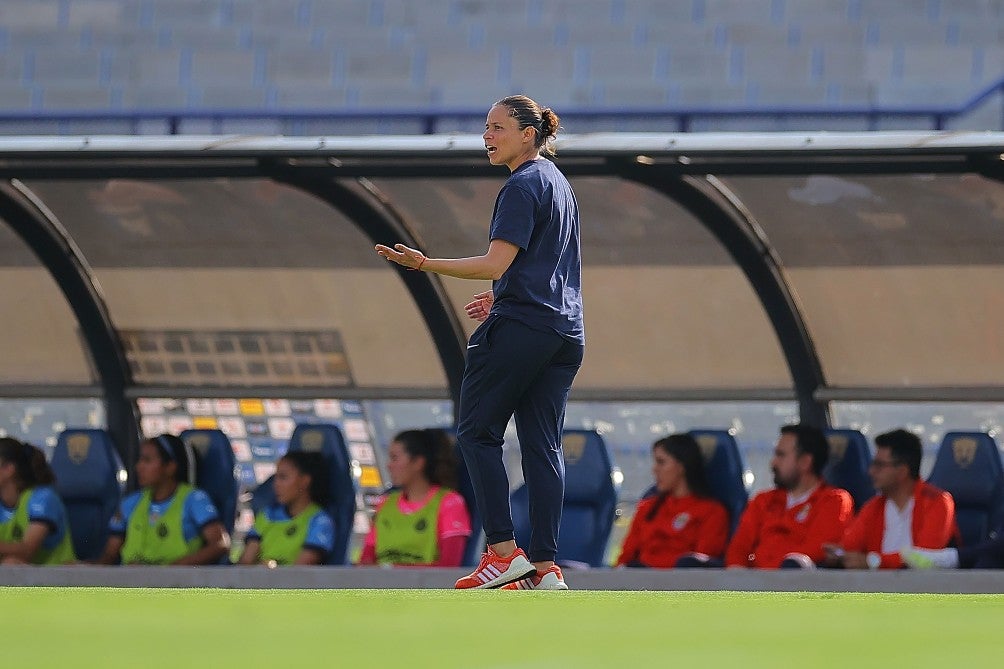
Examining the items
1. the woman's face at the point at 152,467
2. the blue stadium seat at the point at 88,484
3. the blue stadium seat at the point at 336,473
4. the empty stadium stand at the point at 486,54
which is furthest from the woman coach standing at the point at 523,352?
the empty stadium stand at the point at 486,54

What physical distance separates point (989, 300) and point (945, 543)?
4.72 feet

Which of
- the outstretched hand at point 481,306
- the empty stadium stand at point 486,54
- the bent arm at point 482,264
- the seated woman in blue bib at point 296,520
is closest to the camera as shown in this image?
the bent arm at point 482,264

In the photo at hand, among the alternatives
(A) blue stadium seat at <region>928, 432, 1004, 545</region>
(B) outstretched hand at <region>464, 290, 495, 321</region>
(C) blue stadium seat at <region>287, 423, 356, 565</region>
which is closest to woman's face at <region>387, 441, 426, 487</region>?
(C) blue stadium seat at <region>287, 423, 356, 565</region>

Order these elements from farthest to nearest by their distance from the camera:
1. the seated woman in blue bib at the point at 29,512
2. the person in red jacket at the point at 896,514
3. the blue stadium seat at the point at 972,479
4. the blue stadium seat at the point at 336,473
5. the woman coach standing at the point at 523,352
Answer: the seated woman in blue bib at the point at 29,512 → the blue stadium seat at the point at 336,473 → the blue stadium seat at the point at 972,479 → the person in red jacket at the point at 896,514 → the woman coach standing at the point at 523,352

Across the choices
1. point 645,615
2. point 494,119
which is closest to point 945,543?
point 494,119

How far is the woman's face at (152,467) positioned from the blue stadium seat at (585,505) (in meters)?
1.74

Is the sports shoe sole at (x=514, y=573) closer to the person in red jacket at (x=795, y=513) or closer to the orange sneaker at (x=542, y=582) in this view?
the orange sneaker at (x=542, y=582)

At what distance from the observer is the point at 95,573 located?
8.18 m

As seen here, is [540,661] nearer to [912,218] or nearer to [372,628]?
[372,628]

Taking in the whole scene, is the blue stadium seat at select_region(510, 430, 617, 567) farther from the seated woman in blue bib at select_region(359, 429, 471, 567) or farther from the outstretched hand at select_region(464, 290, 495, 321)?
the outstretched hand at select_region(464, 290, 495, 321)

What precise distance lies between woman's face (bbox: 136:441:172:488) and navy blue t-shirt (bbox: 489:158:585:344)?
13.4ft

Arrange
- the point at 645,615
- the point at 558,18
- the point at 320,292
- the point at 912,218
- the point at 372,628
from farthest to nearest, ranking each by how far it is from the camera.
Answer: the point at 558,18, the point at 320,292, the point at 912,218, the point at 645,615, the point at 372,628

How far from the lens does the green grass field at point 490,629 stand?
286 cm

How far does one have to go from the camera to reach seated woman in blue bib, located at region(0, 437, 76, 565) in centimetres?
913
